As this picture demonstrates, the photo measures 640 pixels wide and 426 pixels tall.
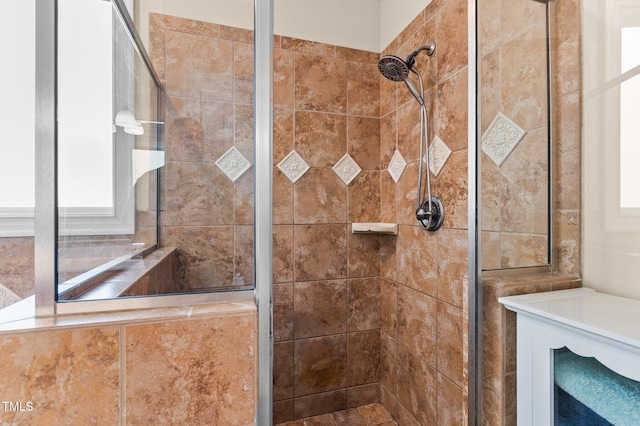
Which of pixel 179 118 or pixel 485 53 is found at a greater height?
pixel 485 53

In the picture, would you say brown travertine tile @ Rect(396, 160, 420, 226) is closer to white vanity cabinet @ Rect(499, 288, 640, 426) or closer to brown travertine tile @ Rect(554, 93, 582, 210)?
brown travertine tile @ Rect(554, 93, 582, 210)

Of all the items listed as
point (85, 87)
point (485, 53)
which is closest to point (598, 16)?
point (485, 53)

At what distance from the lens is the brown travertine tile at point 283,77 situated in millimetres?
1483

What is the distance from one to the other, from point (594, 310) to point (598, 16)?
0.77m

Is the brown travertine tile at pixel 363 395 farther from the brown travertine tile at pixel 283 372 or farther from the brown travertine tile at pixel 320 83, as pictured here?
the brown travertine tile at pixel 320 83

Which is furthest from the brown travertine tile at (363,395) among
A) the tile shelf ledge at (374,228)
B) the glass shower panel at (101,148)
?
the glass shower panel at (101,148)

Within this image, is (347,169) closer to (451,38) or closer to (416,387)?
(451,38)

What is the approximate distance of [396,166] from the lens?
5.02ft

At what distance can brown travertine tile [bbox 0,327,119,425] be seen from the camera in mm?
410

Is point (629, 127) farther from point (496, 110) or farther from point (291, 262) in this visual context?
point (291, 262)

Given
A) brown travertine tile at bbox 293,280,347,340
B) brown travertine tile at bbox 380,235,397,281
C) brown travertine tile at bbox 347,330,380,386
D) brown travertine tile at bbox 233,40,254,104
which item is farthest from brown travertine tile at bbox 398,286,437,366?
brown travertine tile at bbox 233,40,254,104

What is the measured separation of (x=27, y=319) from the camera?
45 centimetres

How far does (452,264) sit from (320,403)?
1.09 m

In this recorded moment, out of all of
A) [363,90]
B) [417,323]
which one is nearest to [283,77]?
[363,90]
